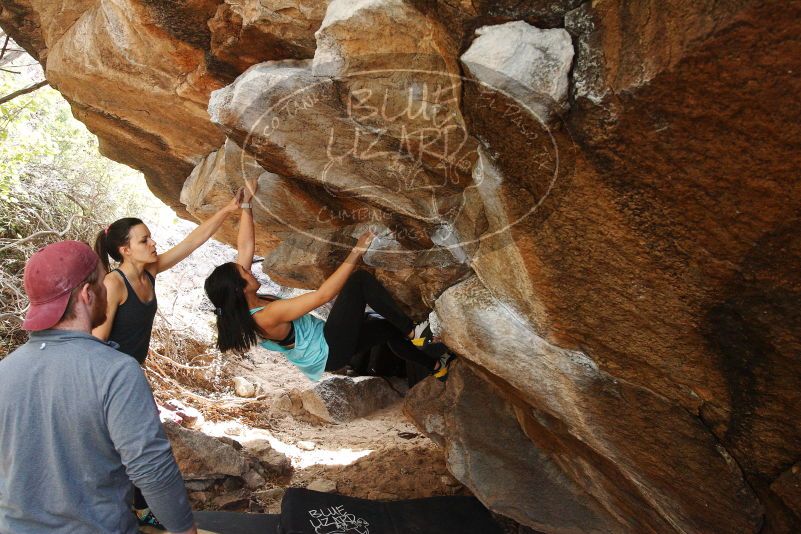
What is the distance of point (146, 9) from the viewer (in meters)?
3.23

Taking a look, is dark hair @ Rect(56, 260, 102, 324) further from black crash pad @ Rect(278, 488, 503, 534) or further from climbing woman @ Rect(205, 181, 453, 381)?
black crash pad @ Rect(278, 488, 503, 534)

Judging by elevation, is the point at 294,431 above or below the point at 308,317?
below

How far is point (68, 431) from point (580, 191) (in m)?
1.73

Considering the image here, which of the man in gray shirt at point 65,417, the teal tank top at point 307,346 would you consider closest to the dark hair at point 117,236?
the teal tank top at point 307,346

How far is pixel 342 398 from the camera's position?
21.7ft

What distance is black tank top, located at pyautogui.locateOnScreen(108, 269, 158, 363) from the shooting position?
3052 millimetres

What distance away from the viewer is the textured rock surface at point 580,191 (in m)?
1.58

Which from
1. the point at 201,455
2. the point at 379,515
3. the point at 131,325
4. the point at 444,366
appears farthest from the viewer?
the point at 201,455

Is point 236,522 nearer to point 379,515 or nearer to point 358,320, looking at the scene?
point 379,515

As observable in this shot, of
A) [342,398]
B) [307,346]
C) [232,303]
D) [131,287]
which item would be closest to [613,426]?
[307,346]

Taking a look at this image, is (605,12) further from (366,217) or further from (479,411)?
(479,411)

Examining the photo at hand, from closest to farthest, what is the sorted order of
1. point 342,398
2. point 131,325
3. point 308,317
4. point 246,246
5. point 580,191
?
point 580,191 → point 131,325 → point 308,317 → point 246,246 → point 342,398

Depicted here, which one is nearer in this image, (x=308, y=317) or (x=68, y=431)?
(x=68, y=431)

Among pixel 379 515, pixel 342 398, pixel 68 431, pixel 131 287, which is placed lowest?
pixel 342 398
